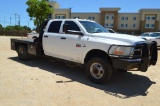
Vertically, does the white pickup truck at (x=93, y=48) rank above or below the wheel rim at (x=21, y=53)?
above

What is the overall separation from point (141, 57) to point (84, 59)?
1.82 meters

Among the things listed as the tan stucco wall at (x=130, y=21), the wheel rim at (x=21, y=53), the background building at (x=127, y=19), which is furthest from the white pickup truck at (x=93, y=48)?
the tan stucco wall at (x=130, y=21)

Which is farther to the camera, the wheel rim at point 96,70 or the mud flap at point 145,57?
the wheel rim at point 96,70

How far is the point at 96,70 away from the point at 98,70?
0.08 m

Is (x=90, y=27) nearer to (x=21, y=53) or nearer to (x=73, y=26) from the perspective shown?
(x=73, y=26)

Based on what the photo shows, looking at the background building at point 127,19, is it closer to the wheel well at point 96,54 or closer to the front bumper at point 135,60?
the wheel well at point 96,54

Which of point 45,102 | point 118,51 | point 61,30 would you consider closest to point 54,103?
point 45,102

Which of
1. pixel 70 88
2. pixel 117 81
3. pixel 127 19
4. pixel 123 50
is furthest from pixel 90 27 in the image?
pixel 127 19

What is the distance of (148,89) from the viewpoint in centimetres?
600

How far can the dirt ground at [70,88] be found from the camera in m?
4.77

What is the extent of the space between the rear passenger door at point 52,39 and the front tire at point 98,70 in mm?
1743

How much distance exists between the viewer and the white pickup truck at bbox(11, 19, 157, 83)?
572 centimetres

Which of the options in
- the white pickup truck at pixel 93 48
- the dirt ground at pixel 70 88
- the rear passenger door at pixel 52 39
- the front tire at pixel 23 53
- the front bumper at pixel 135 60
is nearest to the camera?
the dirt ground at pixel 70 88

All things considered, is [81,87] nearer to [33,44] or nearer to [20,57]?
[33,44]
